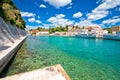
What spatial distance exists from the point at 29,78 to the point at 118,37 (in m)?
50.3

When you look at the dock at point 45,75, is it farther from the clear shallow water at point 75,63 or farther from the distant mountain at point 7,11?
the distant mountain at point 7,11

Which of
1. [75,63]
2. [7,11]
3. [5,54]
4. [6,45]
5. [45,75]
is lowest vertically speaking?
[75,63]

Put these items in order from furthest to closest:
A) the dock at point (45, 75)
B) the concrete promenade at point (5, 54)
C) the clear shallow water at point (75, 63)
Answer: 1. the clear shallow water at point (75, 63)
2. the concrete promenade at point (5, 54)
3. the dock at point (45, 75)

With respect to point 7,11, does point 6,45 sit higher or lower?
lower

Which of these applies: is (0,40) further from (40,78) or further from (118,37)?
(118,37)

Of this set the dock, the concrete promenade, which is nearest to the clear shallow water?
the concrete promenade

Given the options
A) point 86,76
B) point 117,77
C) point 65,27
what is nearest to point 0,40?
point 86,76

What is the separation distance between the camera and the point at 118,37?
159 feet

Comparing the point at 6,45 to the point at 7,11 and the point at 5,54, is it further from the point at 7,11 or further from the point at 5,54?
the point at 7,11

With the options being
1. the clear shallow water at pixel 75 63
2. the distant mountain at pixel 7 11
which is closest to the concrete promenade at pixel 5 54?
the clear shallow water at pixel 75 63

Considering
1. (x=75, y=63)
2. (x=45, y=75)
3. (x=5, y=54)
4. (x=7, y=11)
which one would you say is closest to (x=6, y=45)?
(x=5, y=54)

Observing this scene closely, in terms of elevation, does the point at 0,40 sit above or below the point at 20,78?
above

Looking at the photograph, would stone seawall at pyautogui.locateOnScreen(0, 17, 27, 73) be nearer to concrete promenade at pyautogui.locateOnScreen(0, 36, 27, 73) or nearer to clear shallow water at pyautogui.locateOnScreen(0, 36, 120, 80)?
concrete promenade at pyautogui.locateOnScreen(0, 36, 27, 73)

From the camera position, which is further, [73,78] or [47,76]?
[73,78]
